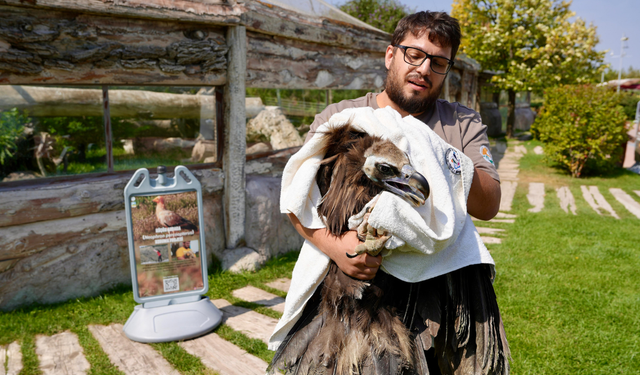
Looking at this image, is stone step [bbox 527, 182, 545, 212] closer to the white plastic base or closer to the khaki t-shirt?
the white plastic base

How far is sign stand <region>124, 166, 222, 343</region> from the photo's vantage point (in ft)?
11.9

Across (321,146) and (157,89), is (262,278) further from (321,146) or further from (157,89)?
(321,146)

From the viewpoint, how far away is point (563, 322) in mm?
3912

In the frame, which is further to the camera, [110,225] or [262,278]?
[262,278]

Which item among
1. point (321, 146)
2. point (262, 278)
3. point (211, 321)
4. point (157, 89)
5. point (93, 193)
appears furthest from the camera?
point (262, 278)

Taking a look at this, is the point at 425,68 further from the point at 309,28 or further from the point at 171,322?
the point at 309,28

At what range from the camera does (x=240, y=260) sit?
4965 mm

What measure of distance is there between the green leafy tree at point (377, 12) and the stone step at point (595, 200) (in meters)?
10.9

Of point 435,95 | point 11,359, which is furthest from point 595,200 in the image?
point 11,359

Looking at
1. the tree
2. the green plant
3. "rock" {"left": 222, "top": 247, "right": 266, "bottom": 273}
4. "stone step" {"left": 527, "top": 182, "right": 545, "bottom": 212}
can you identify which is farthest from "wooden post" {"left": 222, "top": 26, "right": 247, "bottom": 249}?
the tree

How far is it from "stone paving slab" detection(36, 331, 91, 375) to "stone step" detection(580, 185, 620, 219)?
26.9ft

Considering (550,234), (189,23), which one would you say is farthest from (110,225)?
(550,234)

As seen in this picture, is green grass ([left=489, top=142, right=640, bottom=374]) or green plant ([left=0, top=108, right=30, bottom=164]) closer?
green grass ([left=489, top=142, right=640, bottom=374])

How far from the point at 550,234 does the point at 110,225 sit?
5.95 m
